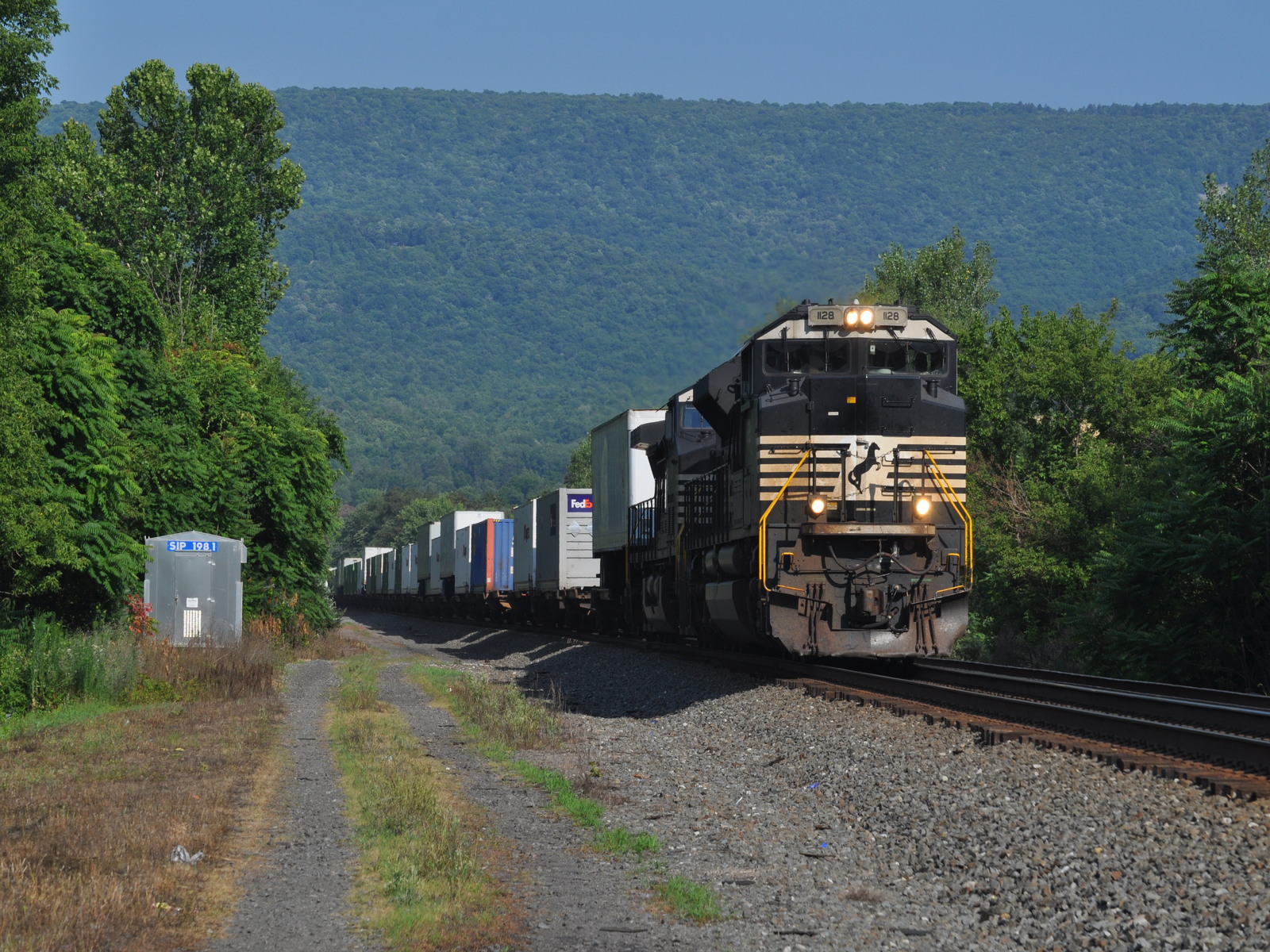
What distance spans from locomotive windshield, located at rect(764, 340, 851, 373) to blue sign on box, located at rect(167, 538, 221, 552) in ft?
42.6

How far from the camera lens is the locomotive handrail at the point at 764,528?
51.8 ft

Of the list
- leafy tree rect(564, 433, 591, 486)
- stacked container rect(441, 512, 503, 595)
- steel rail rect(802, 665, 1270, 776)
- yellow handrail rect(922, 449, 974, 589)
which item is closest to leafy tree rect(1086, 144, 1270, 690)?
steel rail rect(802, 665, 1270, 776)

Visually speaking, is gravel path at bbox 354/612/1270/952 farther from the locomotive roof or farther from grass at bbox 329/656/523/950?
the locomotive roof

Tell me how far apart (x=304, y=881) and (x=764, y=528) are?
870 centimetres

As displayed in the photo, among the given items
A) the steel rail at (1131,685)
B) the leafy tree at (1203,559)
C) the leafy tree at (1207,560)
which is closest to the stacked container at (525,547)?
the steel rail at (1131,685)

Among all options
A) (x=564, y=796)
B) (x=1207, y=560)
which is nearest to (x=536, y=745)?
(x=564, y=796)

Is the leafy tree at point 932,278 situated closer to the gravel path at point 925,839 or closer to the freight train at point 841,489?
the freight train at point 841,489

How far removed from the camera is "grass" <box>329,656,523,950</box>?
23.2 ft

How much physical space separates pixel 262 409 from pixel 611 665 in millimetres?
13214

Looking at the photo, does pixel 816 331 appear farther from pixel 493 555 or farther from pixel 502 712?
pixel 493 555

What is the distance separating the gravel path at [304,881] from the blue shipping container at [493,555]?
33607 millimetres

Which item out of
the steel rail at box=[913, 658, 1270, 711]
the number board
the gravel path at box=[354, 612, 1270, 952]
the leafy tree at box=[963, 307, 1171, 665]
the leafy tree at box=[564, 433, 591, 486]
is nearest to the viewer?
the gravel path at box=[354, 612, 1270, 952]

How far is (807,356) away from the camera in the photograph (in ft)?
55.4

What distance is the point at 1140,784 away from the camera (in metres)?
9.23
